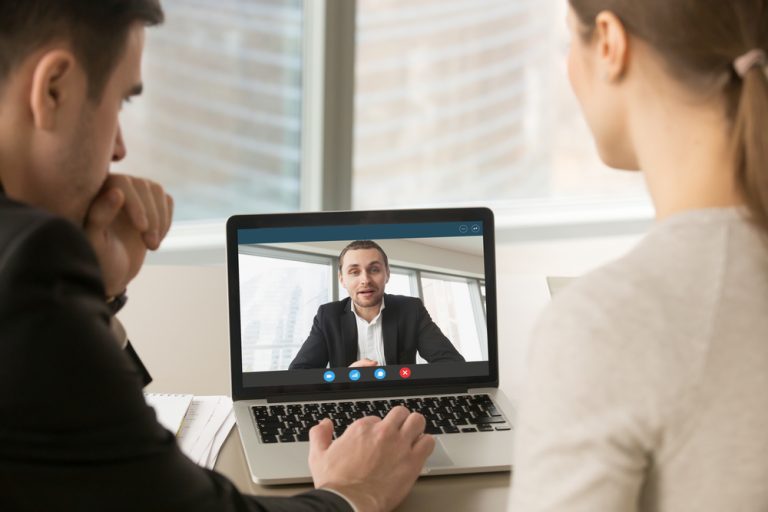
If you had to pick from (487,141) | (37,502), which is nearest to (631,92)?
(37,502)

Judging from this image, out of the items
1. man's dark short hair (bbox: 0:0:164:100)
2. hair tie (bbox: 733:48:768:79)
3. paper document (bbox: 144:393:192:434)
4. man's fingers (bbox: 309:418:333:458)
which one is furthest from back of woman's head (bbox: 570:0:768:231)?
paper document (bbox: 144:393:192:434)

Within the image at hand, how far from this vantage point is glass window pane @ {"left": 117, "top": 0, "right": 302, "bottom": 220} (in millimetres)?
2953

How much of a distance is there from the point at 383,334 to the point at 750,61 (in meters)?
0.75

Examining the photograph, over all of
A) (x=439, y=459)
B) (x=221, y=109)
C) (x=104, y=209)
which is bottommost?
(x=439, y=459)

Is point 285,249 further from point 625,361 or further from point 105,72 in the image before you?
point 625,361

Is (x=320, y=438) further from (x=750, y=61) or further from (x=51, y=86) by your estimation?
(x=750, y=61)

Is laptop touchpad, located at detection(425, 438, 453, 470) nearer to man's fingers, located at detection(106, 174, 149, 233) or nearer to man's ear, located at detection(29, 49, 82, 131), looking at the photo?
man's fingers, located at detection(106, 174, 149, 233)

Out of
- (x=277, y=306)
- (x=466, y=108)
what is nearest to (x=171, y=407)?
(x=277, y=306)

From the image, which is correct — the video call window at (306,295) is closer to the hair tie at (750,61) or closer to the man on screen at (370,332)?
the man on screen at (370,332)

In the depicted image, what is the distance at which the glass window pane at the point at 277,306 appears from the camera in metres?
1.43

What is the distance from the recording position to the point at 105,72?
94 centimetres

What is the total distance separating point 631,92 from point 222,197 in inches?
92.5

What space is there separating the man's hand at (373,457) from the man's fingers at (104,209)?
1.24 feet

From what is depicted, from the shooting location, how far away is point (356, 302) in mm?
1426
